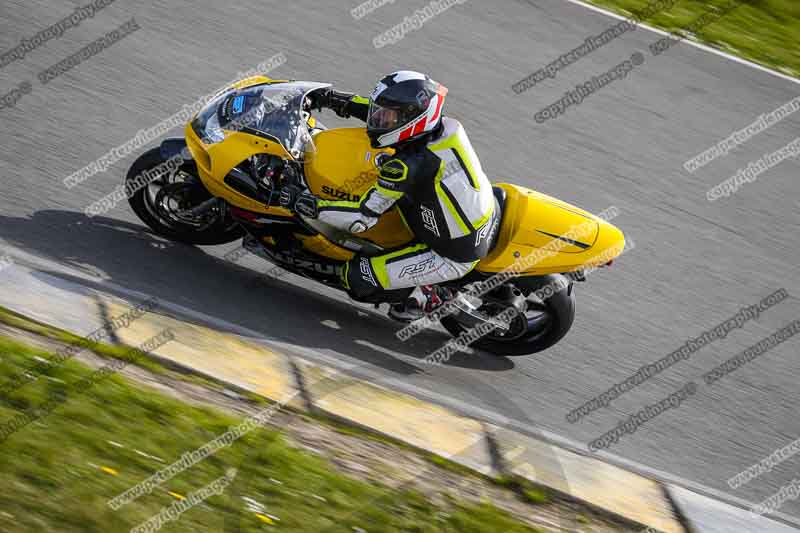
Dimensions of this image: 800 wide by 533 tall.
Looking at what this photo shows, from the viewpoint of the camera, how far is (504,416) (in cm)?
704

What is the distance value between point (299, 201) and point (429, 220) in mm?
917

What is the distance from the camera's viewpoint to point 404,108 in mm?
6188

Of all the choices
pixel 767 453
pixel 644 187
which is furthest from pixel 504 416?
pixel 644 187

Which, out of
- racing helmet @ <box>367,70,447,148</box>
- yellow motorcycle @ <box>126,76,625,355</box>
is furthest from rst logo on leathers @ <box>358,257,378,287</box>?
racing helmet @ <box>367,70,447,148</box>

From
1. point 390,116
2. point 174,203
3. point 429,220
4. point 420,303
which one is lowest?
point 420,303

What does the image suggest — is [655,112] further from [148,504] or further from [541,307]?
[148,504]

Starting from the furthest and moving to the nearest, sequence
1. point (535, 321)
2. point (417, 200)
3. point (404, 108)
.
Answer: point (535, 321), point (417, 200), point (404, 108)

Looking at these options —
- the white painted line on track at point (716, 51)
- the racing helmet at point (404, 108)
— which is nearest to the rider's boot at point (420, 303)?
the racing helmet at point (404, 108)

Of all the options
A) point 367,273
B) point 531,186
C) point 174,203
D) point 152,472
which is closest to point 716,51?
point 531,186

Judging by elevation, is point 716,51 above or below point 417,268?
below

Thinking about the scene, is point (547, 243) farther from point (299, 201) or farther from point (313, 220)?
point (299, 201)

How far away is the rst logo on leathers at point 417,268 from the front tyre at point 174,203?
136cm

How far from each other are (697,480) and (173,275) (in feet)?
13.6

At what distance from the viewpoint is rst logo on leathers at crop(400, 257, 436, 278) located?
682cm
